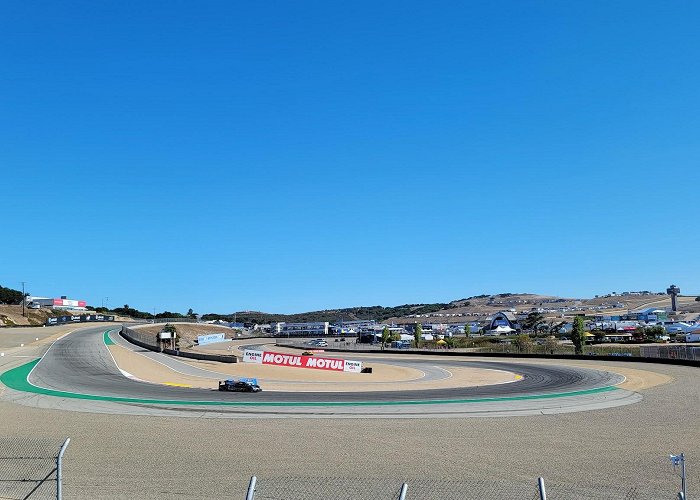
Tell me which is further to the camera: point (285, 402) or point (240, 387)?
point (240, 387)

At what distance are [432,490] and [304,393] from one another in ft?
78.6

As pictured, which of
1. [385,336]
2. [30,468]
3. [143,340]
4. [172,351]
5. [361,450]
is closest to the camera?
[30,468]

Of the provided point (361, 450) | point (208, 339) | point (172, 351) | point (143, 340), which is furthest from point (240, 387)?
point (208, 339)

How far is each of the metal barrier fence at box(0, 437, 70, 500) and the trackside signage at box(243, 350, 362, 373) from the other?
35.0 metres

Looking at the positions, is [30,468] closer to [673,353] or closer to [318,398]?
[318,398]

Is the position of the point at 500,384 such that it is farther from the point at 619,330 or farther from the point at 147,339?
the point at 619,330

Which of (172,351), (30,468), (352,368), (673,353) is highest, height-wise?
(673,353)

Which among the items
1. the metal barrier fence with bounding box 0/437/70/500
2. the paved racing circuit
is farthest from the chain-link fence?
the paved racing circuit

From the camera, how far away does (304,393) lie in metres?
38.9

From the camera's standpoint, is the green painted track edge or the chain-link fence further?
the green painted track edge

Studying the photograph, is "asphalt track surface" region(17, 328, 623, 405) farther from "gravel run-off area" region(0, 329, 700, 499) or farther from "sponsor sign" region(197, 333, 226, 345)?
"sponsor sign" region(197, 333, 226, 345)

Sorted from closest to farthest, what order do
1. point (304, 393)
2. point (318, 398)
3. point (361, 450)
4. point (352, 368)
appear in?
point (361, 450), point (318, 398), point (304, 393), point (352, 368)

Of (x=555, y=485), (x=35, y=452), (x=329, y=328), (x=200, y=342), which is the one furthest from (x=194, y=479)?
(x=329, y=328)

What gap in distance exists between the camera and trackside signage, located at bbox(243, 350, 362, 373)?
2205 inches
